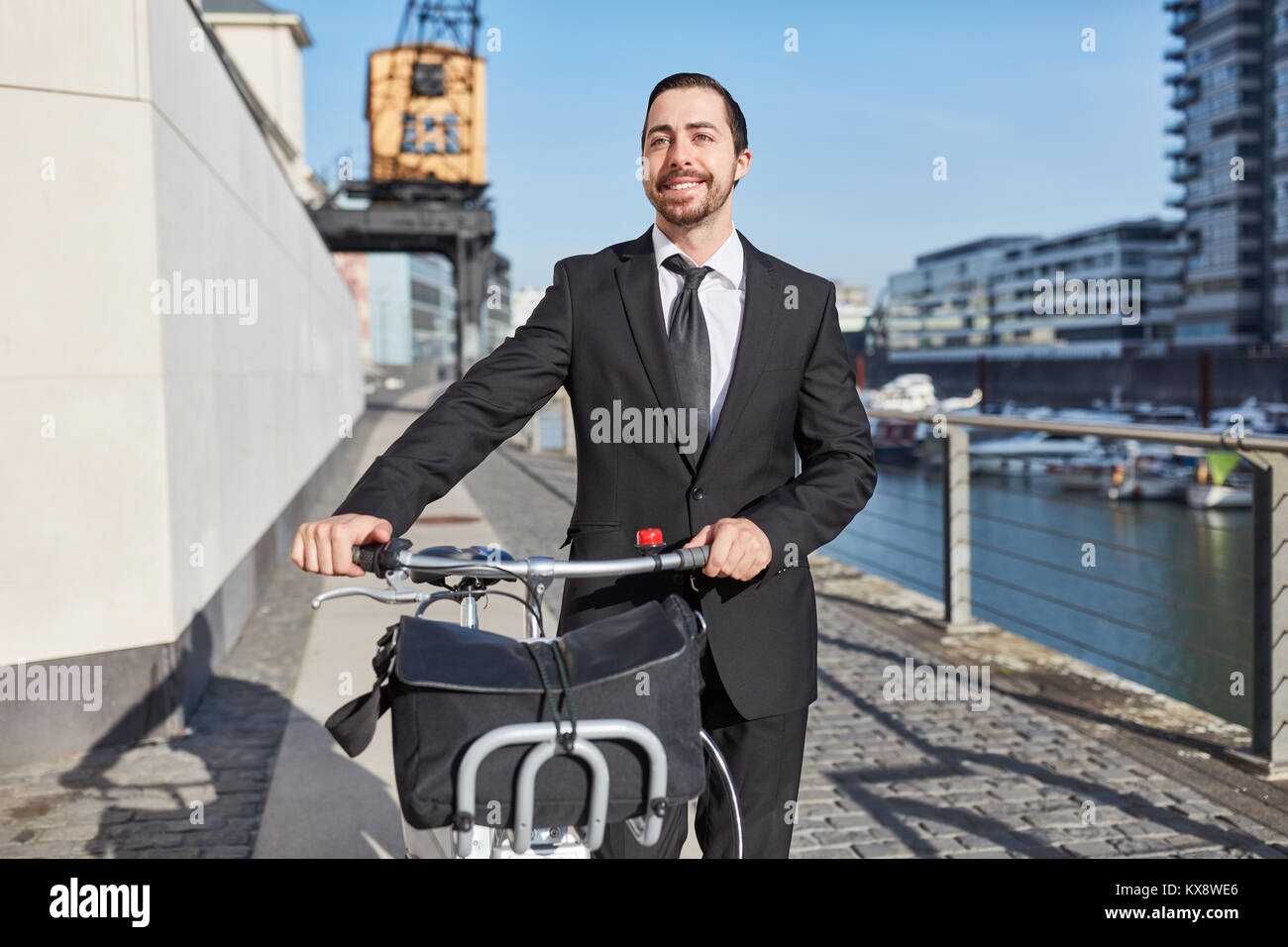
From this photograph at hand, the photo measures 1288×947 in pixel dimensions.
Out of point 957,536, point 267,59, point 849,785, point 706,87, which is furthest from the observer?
point 267,59

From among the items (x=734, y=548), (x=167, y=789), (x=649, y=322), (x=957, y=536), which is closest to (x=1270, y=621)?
(x=957, y=536)

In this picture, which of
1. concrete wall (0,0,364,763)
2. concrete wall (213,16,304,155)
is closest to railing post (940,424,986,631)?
concrete wall (0,0,364,763)

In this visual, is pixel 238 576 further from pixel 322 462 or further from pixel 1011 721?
pixel 322 462

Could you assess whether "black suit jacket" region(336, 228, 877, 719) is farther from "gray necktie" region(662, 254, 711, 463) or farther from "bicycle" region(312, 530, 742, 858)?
"bicycle" region(312, 530, 742, 858)

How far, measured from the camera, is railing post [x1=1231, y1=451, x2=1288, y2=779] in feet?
17.3

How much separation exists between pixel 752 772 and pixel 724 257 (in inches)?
43.4

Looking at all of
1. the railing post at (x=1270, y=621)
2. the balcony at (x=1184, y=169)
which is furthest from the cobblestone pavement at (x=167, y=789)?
the balcony at (x=1184, y=169)

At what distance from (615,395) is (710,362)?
21cm

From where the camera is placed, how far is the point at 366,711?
1912 millimetres

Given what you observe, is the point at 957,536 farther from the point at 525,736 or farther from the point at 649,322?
the point at 525,736

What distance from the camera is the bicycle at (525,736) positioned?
5.60 feet

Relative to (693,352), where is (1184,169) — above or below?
above
